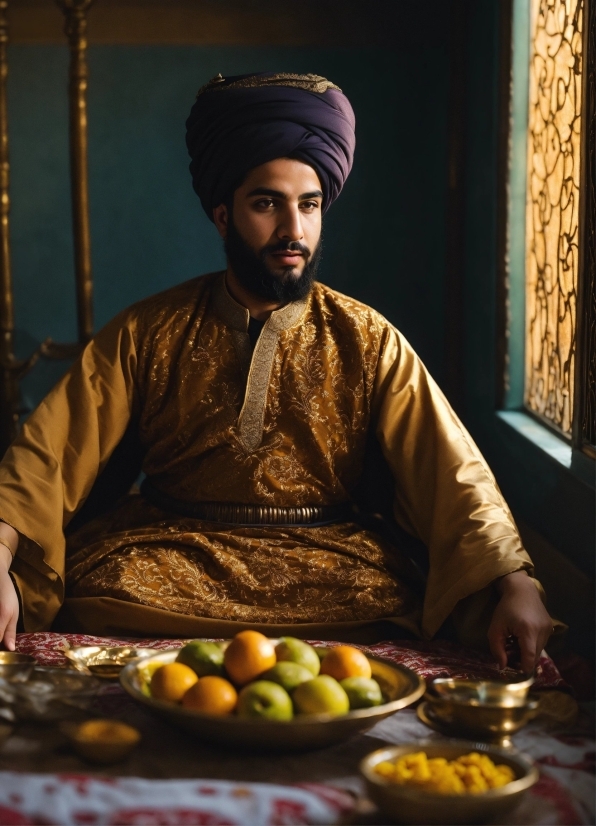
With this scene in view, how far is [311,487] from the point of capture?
245cm

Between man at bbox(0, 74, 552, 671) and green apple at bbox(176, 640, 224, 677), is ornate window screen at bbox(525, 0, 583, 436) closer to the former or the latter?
man at bbox(0, 74, 552, 671)

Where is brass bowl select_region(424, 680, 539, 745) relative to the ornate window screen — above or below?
below

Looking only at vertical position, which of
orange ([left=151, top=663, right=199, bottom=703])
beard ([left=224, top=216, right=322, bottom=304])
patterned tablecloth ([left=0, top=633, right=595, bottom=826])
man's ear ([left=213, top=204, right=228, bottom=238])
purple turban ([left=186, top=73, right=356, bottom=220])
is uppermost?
purple turban ([left=186, top=73, right=356, bottom=220])

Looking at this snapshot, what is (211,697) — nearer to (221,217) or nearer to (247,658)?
(247,658)

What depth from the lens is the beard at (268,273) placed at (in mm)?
2451

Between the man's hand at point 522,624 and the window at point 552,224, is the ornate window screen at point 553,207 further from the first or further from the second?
the man's hand at point 522,624

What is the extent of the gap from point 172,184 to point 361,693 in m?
2.71

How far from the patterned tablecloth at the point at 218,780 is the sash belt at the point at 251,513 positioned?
27.5 inches

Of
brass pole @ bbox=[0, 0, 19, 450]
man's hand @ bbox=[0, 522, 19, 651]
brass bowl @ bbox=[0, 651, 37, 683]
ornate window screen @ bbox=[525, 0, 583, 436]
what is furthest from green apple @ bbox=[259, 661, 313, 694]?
brass pole @ bbox=[0, 0, 19, 450]

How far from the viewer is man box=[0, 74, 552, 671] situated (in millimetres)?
2283

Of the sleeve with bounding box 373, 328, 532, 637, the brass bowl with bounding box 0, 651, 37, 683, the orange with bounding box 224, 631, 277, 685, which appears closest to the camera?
the orange with bounding box 224, 631, 277, 685

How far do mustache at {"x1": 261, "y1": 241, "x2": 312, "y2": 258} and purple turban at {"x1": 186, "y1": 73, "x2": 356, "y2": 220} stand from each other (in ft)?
0.57

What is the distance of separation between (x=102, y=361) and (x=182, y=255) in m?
1.51

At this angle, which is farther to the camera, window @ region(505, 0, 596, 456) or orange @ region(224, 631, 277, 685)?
window @ region(505, 0, 596, 456)
